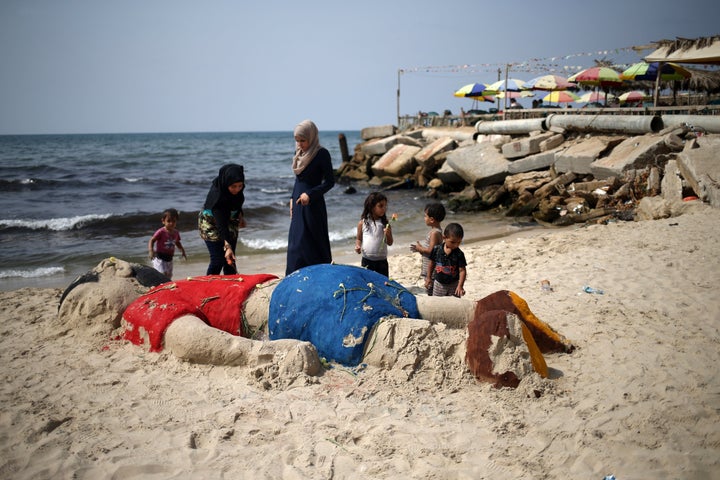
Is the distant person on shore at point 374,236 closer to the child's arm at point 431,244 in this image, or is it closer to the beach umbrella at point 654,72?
the child's arm at point 431,244

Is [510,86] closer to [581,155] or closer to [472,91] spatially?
[472,91]

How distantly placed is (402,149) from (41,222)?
13490 mm

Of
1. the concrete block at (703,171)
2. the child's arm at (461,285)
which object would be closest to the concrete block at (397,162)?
the concrete block at (703,171)

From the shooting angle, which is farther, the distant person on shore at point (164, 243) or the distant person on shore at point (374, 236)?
the distant person on shore at point (164, 243)

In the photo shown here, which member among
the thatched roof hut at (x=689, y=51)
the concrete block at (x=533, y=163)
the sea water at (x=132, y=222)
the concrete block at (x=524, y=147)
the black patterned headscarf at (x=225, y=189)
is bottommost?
the sea water at (x=132, y=222)

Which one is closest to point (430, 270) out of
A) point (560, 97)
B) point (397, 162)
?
point (397, 162)

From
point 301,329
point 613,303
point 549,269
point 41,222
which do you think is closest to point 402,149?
point 41,222

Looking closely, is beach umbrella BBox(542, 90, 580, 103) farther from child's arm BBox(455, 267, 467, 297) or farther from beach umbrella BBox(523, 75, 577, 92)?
child's arm BBox(455, 267, 467, 297)

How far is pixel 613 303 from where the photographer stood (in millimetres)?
5195

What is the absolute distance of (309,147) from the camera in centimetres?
491

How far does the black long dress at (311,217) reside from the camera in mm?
4887

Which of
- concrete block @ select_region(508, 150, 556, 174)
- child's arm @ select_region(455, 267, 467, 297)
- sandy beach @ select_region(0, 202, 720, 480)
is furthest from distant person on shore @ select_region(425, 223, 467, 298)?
concrete block @ select_region(508, 150, 556, 174)

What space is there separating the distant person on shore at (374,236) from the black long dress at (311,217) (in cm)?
40

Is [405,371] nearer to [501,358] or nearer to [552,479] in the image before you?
Answer: [501,358]
